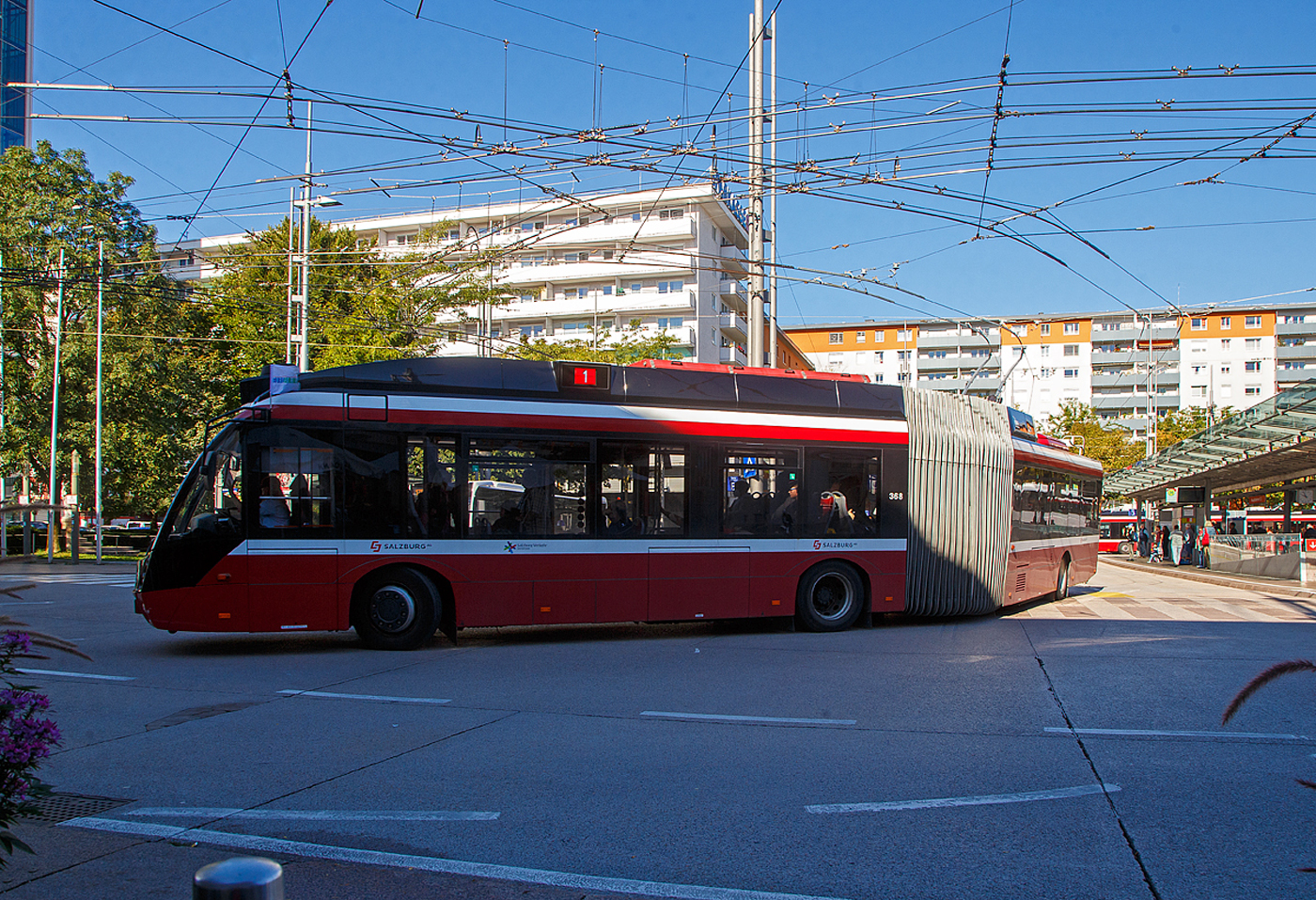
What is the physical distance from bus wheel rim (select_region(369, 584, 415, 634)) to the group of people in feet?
111

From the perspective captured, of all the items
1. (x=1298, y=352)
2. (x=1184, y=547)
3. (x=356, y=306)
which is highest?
(x=1298, y=352)

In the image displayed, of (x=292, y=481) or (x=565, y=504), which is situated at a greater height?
(x=292, y=481)

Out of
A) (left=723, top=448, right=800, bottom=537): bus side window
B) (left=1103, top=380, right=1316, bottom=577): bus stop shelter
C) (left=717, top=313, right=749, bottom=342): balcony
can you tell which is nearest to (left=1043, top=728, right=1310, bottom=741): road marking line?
(left=723, top=448, right=800, bottom=537): bus side window

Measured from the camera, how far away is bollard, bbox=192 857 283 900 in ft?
6.74

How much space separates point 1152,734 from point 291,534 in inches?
326

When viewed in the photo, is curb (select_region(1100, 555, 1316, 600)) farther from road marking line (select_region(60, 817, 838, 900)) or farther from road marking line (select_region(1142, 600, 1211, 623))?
road marking line (select_region(60, 817, 838, 900))

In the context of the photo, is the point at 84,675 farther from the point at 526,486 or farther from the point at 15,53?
the point at 15,53

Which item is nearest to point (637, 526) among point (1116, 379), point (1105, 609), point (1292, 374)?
point (1105, 609)

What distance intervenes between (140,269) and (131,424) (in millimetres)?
8459

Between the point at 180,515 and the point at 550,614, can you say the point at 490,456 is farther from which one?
the point at 180,515

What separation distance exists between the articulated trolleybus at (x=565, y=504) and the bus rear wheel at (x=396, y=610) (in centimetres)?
2

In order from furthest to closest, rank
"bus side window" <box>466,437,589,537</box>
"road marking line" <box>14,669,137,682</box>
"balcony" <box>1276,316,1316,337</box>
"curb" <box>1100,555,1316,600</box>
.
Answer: "balcony" <box>1276,316,1316,337</box>, "curb" <box>1100,555,1316,600</box>, "bus side window" <box>466,437,589,537</box>, "road marking line" <box>14,669,137,682</box>

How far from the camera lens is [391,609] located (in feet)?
36.3

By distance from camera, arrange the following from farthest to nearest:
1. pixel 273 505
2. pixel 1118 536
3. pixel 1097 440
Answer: pixel 1097 440 → pixel 1118 536 → pixel 273 505
